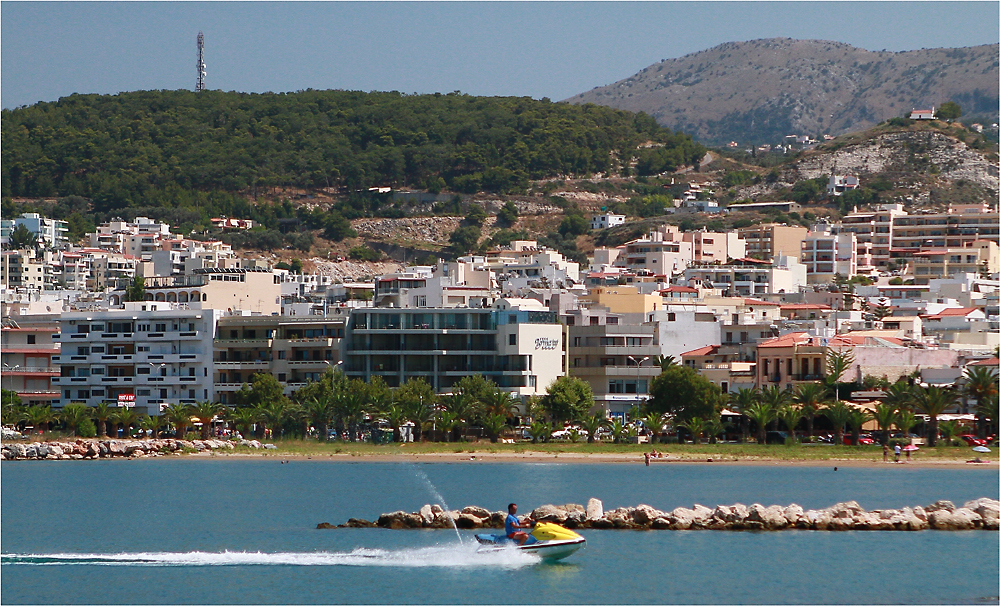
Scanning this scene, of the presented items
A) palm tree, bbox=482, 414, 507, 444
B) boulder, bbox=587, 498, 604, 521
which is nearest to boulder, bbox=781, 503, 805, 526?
boulder, bbox=587, 498, 604, 521

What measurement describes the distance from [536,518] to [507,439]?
3351cm

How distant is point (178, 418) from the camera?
3127 inches

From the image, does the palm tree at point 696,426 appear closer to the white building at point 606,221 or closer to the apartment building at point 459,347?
the apartment building at point 459,347

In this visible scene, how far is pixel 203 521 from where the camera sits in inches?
1943

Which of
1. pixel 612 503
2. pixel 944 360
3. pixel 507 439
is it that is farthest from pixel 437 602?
pixel 944 360

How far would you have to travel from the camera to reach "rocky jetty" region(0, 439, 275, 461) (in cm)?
7381

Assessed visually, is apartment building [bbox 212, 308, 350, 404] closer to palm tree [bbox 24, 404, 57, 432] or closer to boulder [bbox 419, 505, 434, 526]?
palm tree [bbox 24, 404, 57, 432]

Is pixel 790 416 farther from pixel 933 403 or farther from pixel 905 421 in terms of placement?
pixel 933 403

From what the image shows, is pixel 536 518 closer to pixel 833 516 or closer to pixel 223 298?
pixel 833 516

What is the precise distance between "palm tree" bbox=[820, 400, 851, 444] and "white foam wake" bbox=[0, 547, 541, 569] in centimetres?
3361

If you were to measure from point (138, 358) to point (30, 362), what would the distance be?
310 inches

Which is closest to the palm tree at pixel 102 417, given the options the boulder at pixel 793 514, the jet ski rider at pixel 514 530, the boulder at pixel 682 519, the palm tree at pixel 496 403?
the palm tree at pixel 496 403

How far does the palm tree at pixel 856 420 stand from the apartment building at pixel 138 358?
118ft

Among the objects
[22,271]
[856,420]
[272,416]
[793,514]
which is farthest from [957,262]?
[793,514]
